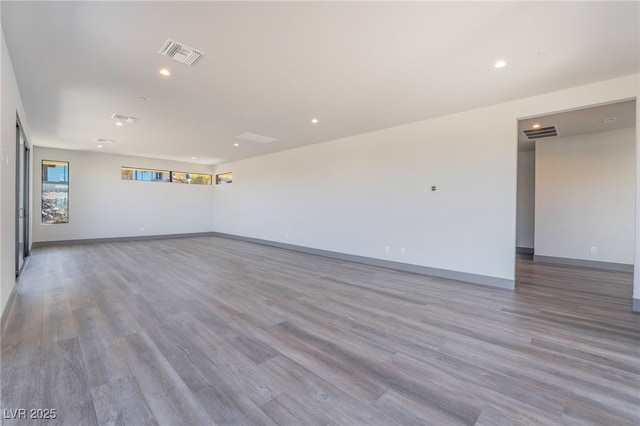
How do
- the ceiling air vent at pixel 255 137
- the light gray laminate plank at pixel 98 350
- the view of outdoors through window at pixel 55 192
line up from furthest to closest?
1. the view of outdoors through window at pixel 55 192
2. the ceiling air vent at pixel 255 137
3. the light gray laminate plank at pixel 98 350

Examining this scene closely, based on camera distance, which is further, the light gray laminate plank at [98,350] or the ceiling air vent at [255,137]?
the ceiling air vent at [255,137]

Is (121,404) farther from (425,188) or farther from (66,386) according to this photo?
(425,188)

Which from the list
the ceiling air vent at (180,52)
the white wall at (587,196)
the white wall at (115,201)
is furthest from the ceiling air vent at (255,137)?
the white wall at (587,196)

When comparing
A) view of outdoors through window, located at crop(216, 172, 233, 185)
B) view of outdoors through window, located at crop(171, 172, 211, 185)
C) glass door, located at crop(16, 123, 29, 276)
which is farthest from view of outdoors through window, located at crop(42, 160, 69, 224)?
view of outdoors through window, located at crop(216, 172, 233, 185)

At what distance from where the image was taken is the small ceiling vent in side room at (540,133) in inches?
212

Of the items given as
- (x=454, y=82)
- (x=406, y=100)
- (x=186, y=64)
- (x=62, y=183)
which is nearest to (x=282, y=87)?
(x=186, y=64)

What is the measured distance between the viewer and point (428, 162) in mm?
4879

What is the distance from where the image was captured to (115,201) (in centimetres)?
852

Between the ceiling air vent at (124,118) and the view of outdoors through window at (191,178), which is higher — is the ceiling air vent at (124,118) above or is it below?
above

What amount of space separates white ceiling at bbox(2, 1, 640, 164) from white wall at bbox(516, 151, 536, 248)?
4.34 meters

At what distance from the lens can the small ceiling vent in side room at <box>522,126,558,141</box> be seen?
5.39m

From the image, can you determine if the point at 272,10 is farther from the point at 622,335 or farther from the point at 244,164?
the point at 244,164

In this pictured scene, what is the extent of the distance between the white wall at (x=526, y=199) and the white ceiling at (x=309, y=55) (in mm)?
4335

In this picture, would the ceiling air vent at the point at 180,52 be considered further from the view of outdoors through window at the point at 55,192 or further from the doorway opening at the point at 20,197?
the view of outdoors through window at the point at 55,192
